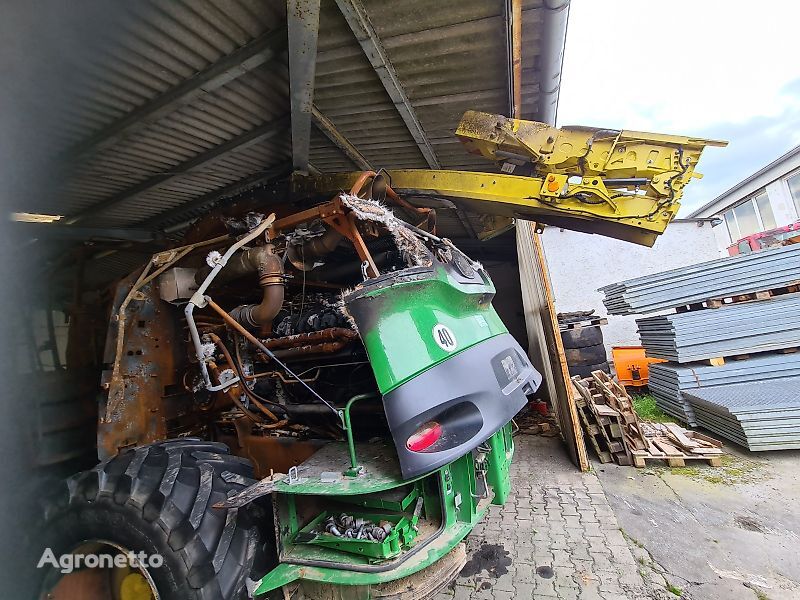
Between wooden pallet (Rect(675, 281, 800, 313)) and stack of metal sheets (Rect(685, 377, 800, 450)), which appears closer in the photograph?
stack of metal sheets (Rect(685, 377, 800, 450))

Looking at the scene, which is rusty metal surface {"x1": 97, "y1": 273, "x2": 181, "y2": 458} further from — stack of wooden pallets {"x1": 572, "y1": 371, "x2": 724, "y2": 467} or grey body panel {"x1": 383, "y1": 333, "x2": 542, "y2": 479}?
stack of wooden pallets {"x1": 572, "y1": 371, "x2": 724, "y2": 467}

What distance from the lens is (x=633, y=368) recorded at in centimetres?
764

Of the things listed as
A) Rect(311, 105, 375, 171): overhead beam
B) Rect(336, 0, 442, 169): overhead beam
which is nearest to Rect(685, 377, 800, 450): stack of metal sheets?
Rect(336, 0, 442, 169): overhead beam

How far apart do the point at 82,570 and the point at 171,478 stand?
0.75m

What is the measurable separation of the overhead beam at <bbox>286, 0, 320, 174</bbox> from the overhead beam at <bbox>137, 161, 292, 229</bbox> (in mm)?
693

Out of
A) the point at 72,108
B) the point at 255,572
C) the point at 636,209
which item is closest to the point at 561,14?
the point at 636,209

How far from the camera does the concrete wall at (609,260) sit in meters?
11.3

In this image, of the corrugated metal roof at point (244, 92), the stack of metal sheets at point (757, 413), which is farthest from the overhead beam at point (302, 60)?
the stack of metal sheets at point (757, 413)

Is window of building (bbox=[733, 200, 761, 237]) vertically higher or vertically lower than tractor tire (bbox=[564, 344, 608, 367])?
higher

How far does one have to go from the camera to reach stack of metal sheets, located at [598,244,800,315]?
5559 millimetres

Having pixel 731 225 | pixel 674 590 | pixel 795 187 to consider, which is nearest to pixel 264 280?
pixel 674 590

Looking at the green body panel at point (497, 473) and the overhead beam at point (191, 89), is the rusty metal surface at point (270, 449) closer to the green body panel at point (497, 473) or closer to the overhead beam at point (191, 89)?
the green body panel at point (497, 473)

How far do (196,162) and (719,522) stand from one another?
19.5 feet

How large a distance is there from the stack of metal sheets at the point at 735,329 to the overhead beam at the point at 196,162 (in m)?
6.04
